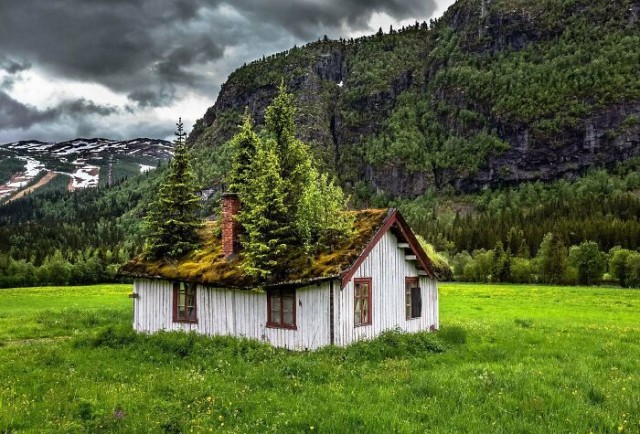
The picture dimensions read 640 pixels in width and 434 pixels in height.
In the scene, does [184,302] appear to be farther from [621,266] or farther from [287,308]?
[621,266]

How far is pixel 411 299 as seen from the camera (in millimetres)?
28969

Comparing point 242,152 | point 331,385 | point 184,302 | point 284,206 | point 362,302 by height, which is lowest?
point 331,385

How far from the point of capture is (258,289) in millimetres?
24906

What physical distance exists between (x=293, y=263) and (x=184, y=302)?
7.73 m

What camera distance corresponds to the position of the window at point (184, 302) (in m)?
29.4

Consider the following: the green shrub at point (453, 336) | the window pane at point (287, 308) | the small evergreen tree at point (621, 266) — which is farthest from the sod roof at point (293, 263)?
the small evergreen tree at point (621, 266)

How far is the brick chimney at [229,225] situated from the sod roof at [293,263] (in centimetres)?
68

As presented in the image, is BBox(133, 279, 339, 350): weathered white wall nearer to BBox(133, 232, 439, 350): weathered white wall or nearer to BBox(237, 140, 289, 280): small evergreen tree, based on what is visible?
BBox(133, 232, 439, 350): weathered white wall

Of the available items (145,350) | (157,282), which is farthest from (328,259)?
(157,282)

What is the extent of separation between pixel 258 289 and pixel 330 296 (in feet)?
11.1

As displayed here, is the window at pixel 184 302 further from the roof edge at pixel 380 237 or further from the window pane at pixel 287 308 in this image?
the roof edge at pixel 380 237

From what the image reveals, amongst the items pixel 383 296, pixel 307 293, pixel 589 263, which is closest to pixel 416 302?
pixel 383 296

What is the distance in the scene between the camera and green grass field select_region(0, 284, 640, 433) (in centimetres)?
1370

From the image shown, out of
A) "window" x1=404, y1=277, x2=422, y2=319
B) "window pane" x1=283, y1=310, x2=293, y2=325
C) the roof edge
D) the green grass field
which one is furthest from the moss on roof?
"window" x1=404, y1=277, x2=422, y2=319
